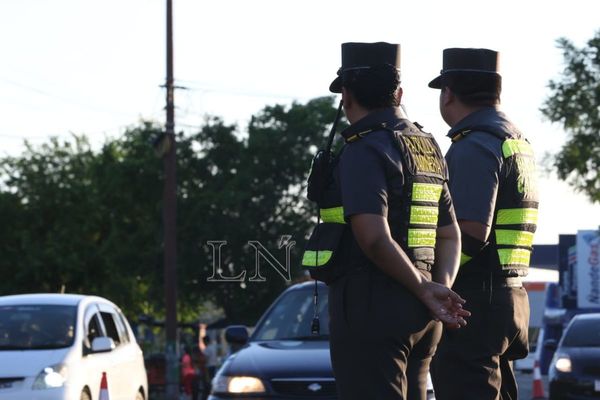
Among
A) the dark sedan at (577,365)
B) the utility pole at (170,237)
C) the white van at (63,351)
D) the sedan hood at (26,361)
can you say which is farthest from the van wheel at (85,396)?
the utility pole at (170,237)

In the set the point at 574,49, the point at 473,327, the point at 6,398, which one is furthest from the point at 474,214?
the point at 574,49

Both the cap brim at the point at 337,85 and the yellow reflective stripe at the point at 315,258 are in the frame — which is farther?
the cap brim at the point at 337,85

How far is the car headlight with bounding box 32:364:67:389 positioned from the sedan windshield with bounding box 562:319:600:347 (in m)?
8.08

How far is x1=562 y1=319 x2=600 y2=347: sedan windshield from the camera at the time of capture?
19859 mm

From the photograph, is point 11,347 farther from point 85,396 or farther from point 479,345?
point 479,345

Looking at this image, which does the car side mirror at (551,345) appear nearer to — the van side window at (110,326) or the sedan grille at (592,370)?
the sedan grille at (592,370)

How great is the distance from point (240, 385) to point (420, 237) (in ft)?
20.5

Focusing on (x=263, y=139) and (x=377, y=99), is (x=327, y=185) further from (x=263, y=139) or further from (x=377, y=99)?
(x=263, y=139)

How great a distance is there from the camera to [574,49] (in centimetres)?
2923

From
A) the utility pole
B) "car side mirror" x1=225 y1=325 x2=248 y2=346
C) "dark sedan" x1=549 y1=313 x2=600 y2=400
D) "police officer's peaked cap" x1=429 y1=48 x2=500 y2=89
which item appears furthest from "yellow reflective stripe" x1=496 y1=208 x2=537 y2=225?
the utility pole

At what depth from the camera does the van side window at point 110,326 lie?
602 inches

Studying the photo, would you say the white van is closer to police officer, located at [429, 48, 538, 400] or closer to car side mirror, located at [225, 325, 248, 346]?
car side mirror, located at [225, 325, 248, 346]

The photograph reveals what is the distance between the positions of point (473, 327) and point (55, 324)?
27.8ft

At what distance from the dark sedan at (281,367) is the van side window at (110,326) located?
9.67 feet
